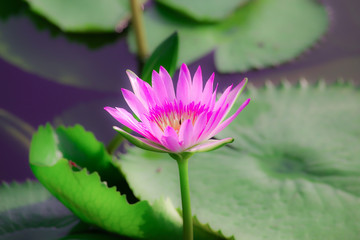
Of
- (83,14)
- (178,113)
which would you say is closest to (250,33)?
(83,14)

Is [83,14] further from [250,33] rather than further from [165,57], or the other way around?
[165,57]

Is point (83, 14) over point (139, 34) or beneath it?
over

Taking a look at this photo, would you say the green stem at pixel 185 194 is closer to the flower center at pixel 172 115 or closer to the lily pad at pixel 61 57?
the flower center at pixel 172 115

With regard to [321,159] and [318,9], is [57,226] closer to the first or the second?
[321,159]

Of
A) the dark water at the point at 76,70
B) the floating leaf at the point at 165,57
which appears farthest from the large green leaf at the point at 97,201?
the dark water at the point at 76,70

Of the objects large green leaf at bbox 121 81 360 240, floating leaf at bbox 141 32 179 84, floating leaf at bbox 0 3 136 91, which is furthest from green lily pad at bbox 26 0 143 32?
floating leaf at bbox 141 32 179 84

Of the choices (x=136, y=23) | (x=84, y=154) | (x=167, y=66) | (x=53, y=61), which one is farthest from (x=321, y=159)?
(x=53, y=61)
